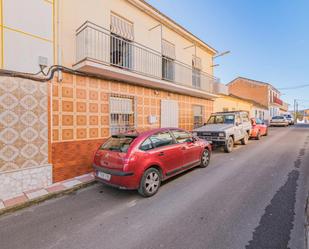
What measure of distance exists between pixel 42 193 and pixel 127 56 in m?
5.78

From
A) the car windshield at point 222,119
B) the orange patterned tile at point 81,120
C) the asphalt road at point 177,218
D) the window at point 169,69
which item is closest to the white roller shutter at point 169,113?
the window at point 169,69

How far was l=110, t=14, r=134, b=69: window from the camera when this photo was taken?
275 inches

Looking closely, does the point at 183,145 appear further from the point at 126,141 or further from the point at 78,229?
the point at 78,229

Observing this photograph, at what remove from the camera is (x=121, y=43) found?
289 inches

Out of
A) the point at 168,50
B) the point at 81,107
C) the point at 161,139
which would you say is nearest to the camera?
the point at 161,139

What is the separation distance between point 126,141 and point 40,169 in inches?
101

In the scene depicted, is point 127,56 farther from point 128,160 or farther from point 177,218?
point 177,218

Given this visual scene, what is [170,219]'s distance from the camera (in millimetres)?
3242

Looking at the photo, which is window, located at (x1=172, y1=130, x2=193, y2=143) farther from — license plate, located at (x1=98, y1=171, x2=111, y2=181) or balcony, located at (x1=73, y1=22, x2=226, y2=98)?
Answer: balcony, located at (x1=73, y1=22, x2=226, y2=98)

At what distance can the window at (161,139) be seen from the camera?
4.64 meters

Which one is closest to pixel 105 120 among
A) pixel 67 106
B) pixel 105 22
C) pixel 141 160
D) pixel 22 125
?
pixel 67 106

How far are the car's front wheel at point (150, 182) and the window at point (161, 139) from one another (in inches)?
26.2

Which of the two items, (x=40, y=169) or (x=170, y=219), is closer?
(x=170, y=219)

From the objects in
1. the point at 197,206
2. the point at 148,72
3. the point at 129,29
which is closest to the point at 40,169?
the point at 197,206
